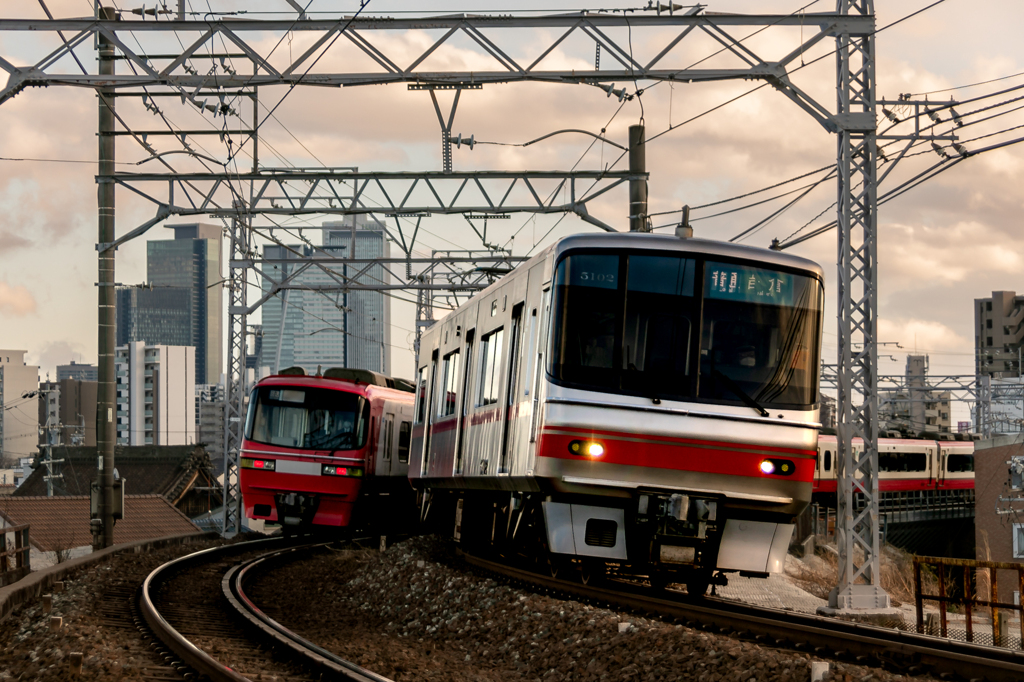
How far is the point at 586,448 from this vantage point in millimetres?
10883

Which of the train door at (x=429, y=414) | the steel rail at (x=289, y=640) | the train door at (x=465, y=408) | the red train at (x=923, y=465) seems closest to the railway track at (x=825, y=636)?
the train door at (x=465, y=408)

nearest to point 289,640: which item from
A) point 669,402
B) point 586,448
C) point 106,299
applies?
point 586,448

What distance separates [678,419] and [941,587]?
2837mm

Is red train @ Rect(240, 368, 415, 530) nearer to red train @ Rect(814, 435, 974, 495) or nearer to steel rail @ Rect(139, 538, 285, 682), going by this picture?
steel rail @ Rect(139, 538, 285, 682)

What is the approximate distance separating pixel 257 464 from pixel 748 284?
40.3 ft

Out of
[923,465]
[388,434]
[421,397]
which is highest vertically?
[421,397]

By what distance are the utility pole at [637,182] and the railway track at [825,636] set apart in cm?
1050

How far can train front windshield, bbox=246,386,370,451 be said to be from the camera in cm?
2145

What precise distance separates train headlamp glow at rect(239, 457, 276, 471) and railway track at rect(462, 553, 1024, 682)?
30.2ft

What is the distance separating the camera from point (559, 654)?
32.6ft

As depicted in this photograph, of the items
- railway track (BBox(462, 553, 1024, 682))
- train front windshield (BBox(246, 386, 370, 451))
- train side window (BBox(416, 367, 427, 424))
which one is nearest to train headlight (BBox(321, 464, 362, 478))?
train front windshield (BBox(246, 386, 370, 451))

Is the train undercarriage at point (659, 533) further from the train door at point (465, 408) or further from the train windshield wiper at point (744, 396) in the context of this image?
the train door at point (465, 408)

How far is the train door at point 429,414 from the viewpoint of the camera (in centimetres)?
1859

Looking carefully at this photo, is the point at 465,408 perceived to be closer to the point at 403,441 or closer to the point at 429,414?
the point at 429,414
